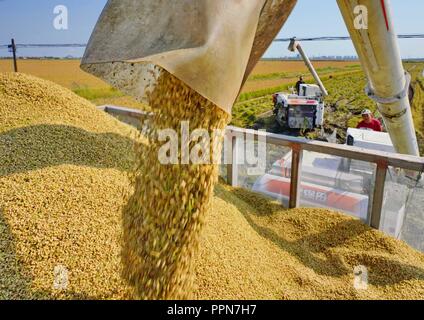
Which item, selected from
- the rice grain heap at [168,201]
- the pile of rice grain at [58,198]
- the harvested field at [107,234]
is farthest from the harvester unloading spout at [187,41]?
the pile of rice grain at [58,198]

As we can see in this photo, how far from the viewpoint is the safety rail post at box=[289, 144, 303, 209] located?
11.9 feet

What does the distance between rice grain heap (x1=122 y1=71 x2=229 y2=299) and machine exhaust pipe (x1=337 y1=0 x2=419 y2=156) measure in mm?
1255

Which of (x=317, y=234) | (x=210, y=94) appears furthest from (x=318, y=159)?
(x=210, y=94)

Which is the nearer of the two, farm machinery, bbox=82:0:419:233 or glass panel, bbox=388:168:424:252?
farm machinery, bbox=82:0:419:233

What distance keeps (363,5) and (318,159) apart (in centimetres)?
185

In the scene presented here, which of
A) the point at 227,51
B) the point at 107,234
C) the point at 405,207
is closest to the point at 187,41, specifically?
the point at 227,51

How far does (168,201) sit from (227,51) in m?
0.94

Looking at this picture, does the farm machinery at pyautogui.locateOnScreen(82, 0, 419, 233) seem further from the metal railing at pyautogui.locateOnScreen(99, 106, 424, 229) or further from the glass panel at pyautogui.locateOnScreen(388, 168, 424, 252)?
the metal railing at pyautogui.locateOnScreen(99, 106, 424, 229)

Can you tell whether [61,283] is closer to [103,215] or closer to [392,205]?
[103,215]

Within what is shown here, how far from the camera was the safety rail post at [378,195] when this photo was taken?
3102mm

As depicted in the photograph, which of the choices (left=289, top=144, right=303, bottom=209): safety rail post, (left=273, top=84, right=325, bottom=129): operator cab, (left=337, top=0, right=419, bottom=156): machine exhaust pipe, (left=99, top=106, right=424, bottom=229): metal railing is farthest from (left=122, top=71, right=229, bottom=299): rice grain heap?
(left=273, top=84, right=325, bottom=129): operator cab

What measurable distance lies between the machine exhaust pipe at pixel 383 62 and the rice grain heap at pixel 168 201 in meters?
1.25

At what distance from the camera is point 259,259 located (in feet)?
9.23

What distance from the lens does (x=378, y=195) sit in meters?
3.16
